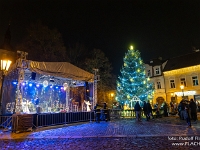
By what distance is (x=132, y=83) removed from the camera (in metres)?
23.9

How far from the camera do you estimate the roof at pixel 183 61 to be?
29309 mm

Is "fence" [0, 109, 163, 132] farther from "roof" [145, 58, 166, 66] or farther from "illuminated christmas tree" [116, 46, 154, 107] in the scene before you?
"roof" [145, 58, 166, 66]

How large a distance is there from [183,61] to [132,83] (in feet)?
47.0

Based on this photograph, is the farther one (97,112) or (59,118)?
(97,112)

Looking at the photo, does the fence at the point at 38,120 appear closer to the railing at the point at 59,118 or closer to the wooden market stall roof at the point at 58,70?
the railing at the point at 59,118

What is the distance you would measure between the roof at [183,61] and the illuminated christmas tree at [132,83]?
34.5ft

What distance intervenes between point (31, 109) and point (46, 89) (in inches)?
169

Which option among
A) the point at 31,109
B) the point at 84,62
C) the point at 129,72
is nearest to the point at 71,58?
the point at 84,62

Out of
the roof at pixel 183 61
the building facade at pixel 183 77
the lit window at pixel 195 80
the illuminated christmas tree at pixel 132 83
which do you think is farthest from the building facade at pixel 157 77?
the illuminated christmas tree at pixel 132 83

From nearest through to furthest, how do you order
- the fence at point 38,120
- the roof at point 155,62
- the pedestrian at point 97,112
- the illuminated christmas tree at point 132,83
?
the fence at point 38,120
the pedestrian at point 97,112
the illuminated christmas tree at point 132,83
the roof at point 155,62

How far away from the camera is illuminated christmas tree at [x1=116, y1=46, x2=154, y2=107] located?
78.0 feet

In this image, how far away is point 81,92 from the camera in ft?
80.0

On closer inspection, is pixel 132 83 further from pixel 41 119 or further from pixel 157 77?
pixel 41 119

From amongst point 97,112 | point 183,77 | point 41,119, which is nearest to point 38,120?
point 41,119
